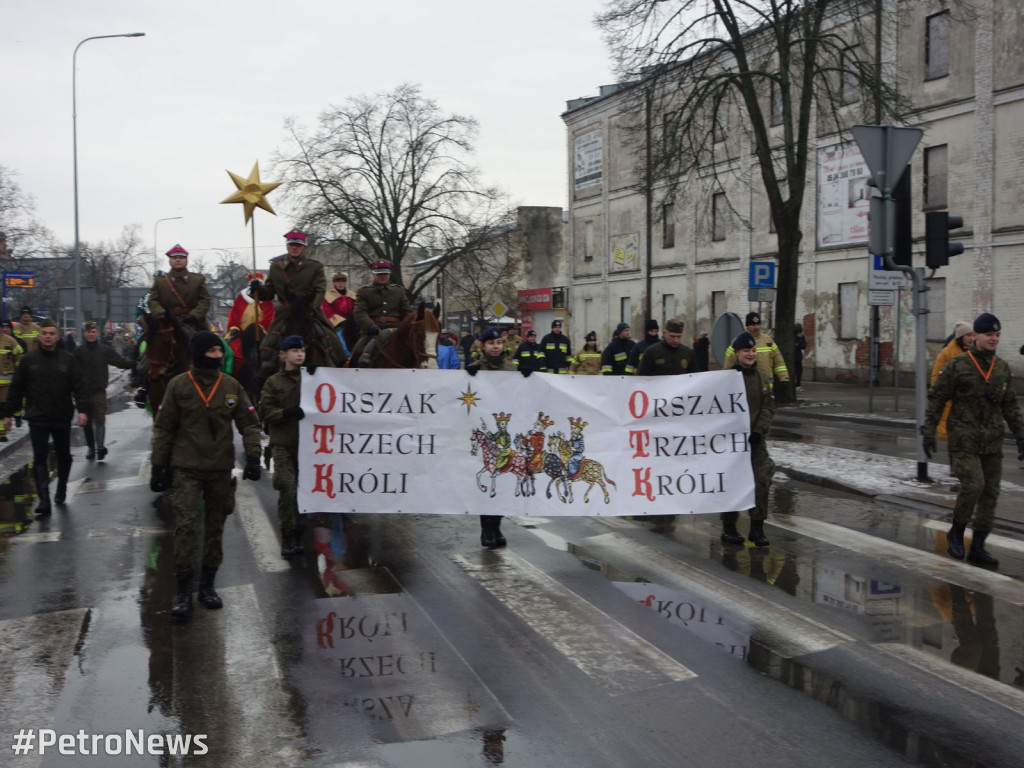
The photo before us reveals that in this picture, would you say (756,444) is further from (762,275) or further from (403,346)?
(762,275)

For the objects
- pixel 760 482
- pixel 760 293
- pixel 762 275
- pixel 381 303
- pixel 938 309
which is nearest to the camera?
pixel 760 482

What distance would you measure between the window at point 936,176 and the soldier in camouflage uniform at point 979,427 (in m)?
22.3

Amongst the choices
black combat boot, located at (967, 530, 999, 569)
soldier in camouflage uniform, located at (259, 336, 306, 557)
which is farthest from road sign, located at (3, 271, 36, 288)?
black combat boot, located at (967, 530, 999, 569)

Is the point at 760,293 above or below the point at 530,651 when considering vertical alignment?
above

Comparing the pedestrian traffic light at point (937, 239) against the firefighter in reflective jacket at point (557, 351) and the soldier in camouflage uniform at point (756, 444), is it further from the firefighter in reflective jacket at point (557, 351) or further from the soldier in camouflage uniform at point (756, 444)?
the firefighter in reflective jacket at point (557, 351)

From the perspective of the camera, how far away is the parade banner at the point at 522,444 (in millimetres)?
8469

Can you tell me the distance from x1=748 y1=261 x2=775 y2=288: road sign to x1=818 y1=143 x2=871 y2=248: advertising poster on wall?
405 inches

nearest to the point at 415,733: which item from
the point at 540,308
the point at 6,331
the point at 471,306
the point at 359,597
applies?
the point at 359,597

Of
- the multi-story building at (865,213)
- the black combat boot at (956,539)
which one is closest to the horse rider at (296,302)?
the black combat boot at (956,539)

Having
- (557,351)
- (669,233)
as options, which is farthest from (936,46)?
(557,351)

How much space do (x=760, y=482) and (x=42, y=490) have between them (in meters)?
7.44

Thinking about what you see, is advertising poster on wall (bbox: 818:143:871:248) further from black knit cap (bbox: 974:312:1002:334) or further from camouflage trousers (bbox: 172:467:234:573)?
camouflage trousers (bbox: 172:467:234:573)

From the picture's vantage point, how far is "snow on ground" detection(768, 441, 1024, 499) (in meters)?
11.4

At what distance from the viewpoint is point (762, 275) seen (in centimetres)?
2189
